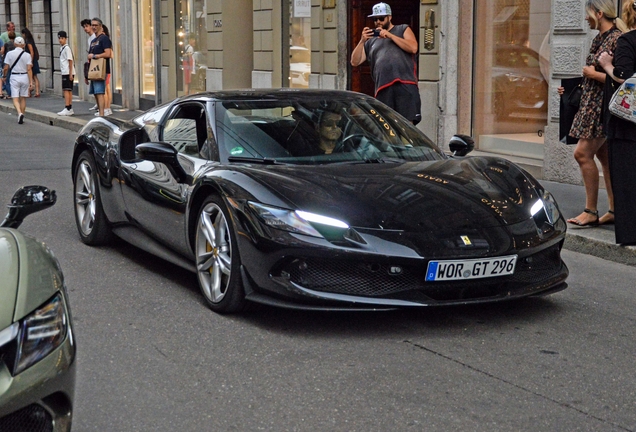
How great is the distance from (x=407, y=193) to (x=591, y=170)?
327cm

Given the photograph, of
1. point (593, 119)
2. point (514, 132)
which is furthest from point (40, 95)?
point (593, 119)

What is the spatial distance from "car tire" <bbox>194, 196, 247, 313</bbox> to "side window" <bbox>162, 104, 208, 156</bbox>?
0.62 m

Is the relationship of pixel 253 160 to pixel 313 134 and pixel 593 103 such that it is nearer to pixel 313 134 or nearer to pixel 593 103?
pixel 313 134

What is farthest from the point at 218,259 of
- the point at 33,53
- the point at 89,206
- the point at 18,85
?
the point at 33,53

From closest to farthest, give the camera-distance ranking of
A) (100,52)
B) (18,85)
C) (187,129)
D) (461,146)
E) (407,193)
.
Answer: (407,193), (187,129), (461,146), (100,52), (18,85)

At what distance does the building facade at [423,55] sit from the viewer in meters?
12.7

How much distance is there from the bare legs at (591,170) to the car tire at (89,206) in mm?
3606

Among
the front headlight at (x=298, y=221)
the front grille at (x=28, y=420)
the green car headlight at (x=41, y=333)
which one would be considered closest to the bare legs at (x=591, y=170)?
the front headlight at (x=298, y=221)

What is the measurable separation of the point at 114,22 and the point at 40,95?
5.85 metres

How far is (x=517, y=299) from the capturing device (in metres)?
5.73

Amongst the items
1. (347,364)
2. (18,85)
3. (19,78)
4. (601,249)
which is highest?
(19,78)

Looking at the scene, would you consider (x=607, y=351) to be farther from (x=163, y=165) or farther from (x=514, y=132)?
(x=514, y=132)

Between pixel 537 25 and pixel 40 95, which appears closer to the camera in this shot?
pixel 537 25

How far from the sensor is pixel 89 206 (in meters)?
7.75
